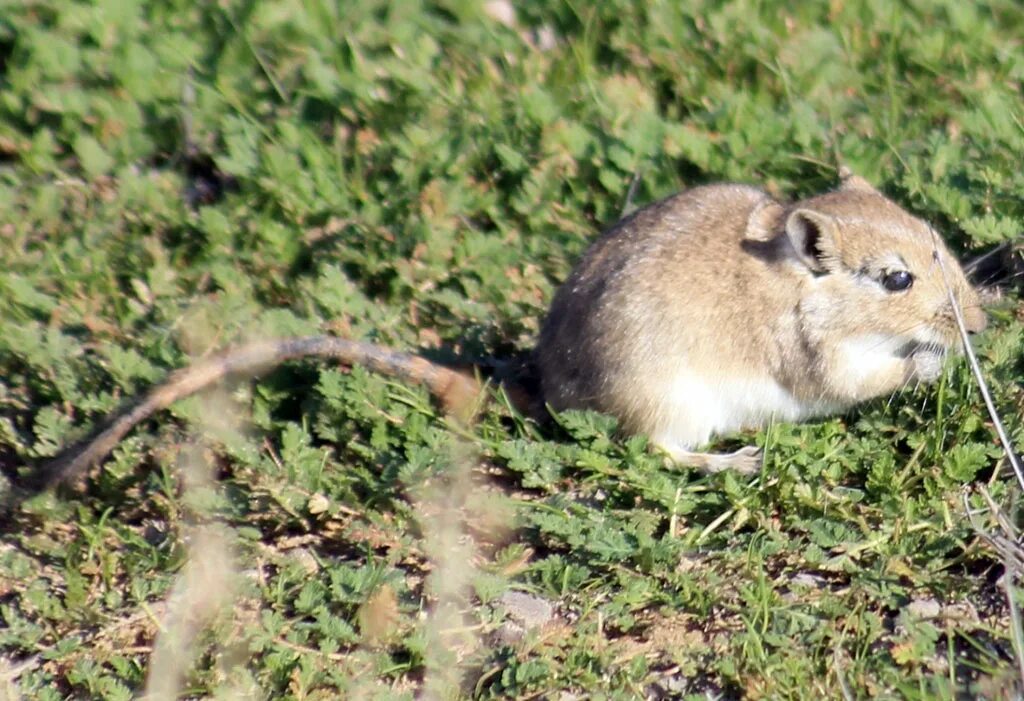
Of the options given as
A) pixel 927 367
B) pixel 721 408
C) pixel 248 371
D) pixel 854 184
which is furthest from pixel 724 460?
pixel 248 371

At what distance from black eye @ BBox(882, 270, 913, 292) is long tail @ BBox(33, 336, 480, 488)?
1.37m

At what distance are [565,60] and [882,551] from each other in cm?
314

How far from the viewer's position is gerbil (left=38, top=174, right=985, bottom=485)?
475cm

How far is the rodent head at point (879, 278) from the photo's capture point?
15.6ft

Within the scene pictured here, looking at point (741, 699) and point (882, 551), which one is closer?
point (741, 699)

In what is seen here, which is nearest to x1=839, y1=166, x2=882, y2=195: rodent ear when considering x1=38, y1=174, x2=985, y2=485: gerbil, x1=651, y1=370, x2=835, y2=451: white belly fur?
x1=38, y1=174, x2=985, y2=485: gerbil

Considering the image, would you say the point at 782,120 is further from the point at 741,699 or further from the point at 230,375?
the point at 741,699

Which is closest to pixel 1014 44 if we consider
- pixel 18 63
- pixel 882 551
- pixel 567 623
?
pixel 882 551

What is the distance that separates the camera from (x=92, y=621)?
4566 millimetres

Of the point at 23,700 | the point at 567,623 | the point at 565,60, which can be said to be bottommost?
the point at 23,700

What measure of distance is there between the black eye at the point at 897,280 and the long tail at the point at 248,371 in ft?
4.48

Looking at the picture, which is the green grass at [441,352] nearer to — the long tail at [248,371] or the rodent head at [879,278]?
the long tail at [248,371]

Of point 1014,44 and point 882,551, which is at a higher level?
point 1014,44

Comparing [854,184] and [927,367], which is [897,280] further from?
[854,184]
